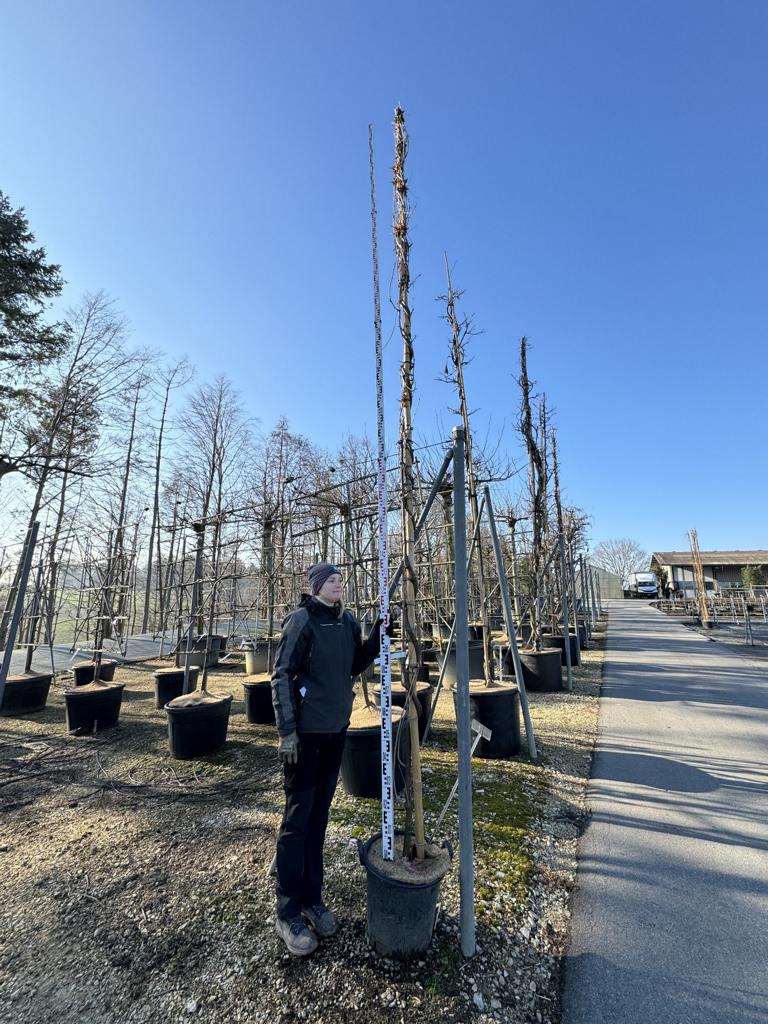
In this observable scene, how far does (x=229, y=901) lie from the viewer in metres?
2.27

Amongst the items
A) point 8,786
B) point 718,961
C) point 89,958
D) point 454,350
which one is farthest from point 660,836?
point 454,350

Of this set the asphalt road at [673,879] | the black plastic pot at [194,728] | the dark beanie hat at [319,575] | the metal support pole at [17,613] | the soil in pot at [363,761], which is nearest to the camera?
the asphalt road at [673,879]

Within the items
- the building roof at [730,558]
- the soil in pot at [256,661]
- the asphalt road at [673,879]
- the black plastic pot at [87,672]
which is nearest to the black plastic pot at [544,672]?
the asphalt road at [673,879]

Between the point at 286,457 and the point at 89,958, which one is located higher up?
the point at 286,457

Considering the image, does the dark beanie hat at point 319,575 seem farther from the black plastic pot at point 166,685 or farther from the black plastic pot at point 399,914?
the black plastic pot at point 166,685

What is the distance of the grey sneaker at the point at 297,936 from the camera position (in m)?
1.85

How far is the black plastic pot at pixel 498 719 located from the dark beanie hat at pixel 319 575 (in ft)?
8.51

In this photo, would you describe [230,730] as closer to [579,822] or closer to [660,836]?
[579,822]

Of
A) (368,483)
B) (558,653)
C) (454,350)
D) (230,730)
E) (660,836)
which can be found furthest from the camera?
(368,483)

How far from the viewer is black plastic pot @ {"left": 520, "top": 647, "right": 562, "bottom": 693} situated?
22.9 feet

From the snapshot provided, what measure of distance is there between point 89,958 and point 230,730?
3468 mm

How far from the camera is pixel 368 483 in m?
9.22

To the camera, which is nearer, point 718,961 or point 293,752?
point 718,961

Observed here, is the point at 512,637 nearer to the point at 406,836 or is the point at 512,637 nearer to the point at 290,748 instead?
the point at 406,836
